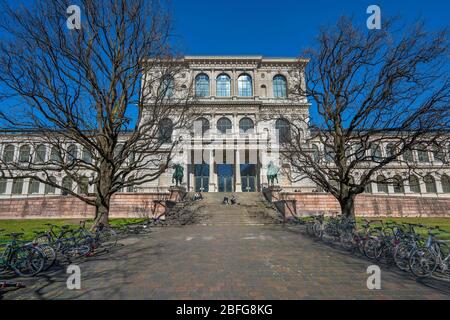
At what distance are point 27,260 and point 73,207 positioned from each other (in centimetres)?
2015

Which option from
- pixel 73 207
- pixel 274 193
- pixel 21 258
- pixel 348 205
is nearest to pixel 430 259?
pixel 348 205

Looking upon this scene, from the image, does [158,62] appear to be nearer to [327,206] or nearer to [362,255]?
[362,255]

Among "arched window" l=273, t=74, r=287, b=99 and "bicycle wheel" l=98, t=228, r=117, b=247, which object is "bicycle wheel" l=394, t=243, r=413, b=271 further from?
"arched window" l=273, t=74, r=287, b=99

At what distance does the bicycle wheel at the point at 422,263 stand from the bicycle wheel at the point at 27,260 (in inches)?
353

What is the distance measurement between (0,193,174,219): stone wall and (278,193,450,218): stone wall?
12.5 meters

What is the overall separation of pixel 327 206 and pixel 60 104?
2213 centimetres

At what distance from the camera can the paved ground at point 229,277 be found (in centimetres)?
455

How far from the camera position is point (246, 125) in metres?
44.2

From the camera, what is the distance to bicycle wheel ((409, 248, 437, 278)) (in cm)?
573

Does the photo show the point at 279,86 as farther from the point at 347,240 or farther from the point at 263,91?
the point at 347,240

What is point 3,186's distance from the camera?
139 feet

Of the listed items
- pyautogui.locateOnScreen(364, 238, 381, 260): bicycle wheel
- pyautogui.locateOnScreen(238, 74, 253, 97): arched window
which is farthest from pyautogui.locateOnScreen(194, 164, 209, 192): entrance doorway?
pyautogui.locateOnScreen(364, 238, 381, 260): bicycle wheel

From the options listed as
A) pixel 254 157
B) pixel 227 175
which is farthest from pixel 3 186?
pixel 254 157

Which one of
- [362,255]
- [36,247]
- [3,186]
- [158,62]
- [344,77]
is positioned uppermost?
[158,62]
